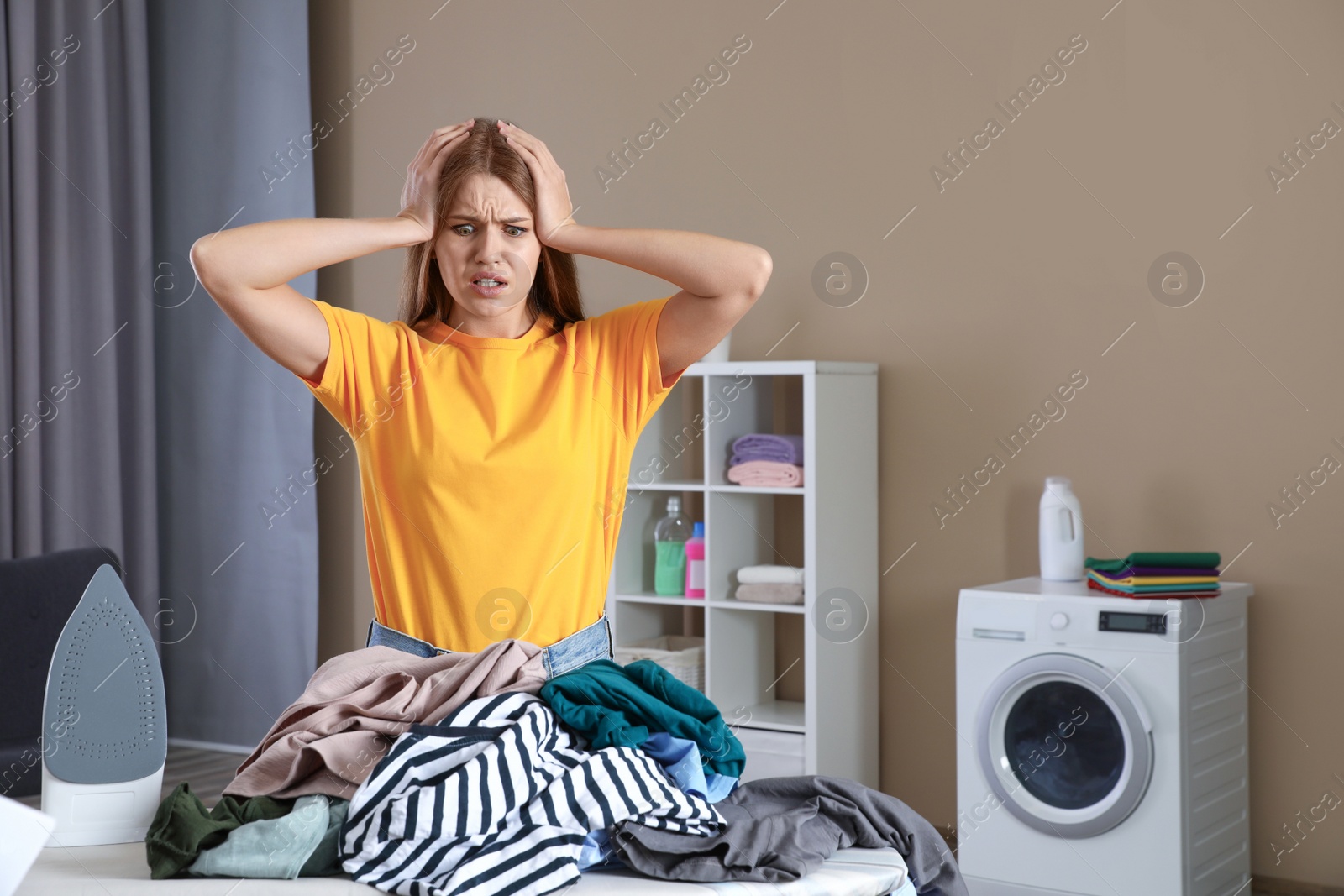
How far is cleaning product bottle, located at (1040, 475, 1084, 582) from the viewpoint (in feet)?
10.1

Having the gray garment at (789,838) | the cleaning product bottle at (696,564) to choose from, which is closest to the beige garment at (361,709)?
the gray garment at (789,838)

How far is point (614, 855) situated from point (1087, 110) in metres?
2.64

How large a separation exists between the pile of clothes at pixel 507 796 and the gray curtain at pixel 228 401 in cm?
314

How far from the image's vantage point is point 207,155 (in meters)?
4.41

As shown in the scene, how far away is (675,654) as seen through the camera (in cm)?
346

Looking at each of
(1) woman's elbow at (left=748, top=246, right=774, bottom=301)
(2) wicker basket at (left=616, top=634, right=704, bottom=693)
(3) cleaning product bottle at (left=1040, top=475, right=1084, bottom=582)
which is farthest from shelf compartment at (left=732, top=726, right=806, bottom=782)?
(1) woman's elbow at (left=748, top=246, right=774, bottom=301)

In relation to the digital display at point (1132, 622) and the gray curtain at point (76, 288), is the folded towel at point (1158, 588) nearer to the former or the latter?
the digital display at point (1132, 622)

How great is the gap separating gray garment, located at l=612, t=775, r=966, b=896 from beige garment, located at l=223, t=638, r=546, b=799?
Result: 0.72 ft

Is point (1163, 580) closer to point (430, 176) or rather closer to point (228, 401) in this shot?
point (430, 176)

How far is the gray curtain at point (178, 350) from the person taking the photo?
4043mm

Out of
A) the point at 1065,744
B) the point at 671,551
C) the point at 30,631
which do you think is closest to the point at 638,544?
the point at 671,551

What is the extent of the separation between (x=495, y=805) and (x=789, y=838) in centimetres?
30

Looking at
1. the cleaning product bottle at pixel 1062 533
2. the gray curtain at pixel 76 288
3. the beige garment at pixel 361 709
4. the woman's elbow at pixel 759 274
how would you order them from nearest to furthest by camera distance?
the beige garment at pixel 361 709, the woman's elbow at pixel 759 274, the cleaning product bottle at pixel 1062 533, the gray curtain at pixel 76 288

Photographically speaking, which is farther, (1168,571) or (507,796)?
(1168,571)
